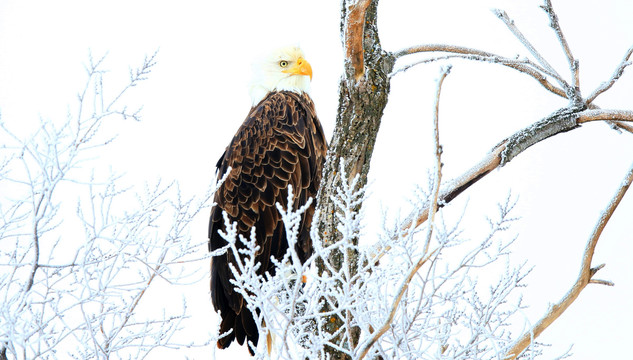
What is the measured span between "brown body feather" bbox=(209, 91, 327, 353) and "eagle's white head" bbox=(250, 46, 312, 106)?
0.25 m

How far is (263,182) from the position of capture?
3.24 m

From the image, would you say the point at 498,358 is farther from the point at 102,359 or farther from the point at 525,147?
the point at 102,359

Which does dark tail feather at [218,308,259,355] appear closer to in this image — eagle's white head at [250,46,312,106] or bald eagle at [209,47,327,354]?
bald eagle at [209,47,327,354]

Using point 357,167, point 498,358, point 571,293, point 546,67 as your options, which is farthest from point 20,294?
point 546,67

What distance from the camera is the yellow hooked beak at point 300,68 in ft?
11.4

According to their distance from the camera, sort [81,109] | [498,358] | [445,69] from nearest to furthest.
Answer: [445,69] < [498,358] < [81,109]

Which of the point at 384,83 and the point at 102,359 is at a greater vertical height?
the point at 384,83

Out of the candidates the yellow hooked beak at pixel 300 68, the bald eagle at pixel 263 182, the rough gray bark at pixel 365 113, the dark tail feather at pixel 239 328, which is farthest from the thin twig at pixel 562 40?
the dark tail feather at pixel 239 328

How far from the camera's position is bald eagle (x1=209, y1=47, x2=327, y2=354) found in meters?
3.20

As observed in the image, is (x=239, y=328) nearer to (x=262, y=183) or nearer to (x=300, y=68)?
(x=262, y=183)

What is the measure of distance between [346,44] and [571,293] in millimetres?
953

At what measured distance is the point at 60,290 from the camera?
1.73 m

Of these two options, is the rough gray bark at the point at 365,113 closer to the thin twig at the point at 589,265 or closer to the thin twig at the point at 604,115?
the thin twig at the point at 604,115

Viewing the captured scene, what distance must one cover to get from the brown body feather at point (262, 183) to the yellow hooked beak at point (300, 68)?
212 mm
